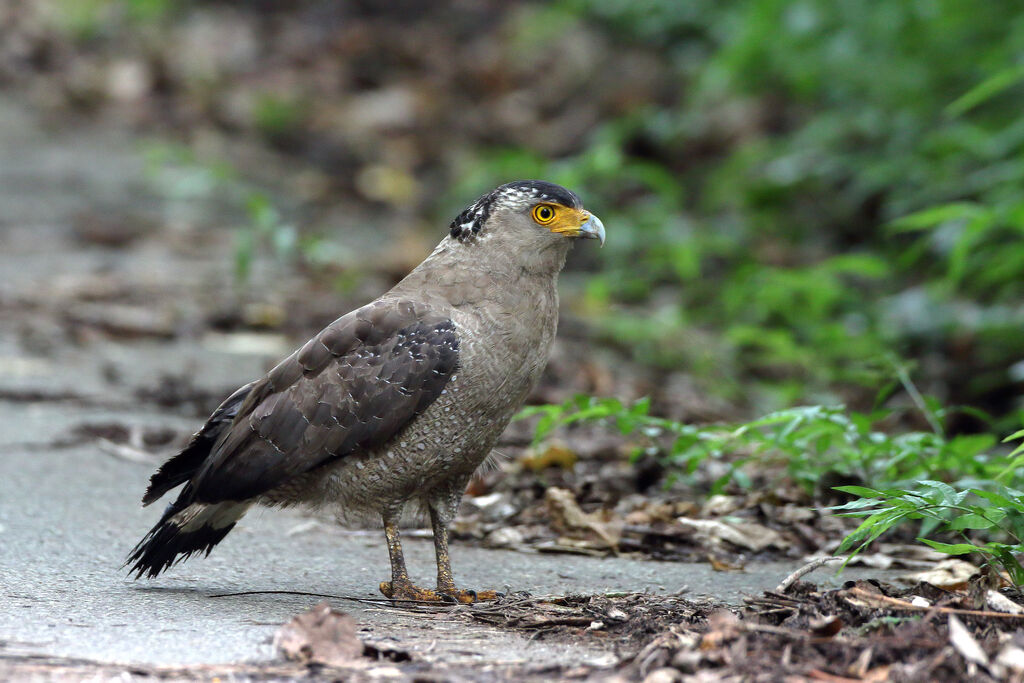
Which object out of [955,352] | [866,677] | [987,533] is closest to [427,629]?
[866,677]

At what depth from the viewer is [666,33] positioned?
13.7 meters

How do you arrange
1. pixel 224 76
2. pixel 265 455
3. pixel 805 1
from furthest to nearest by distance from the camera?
pixel 224 76
pixel 805 1
pixel 265 455

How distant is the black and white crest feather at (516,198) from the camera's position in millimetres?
4367

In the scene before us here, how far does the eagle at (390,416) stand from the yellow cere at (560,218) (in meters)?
0.06

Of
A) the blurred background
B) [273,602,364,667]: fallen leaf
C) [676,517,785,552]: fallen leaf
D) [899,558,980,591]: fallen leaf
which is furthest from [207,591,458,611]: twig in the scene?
the blurred background

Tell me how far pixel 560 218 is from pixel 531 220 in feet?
0.34

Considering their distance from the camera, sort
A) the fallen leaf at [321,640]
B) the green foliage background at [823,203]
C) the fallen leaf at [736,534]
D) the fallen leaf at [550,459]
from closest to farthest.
Result: the fallen leaf at [321,640] → the fallen leaf at [736,534] → the fallen leaf at [550,459] → the green foliage background at [823,203]

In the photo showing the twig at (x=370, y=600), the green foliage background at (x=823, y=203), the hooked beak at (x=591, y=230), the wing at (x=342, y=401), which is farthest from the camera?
the green foliage background at (x=823, y=203)

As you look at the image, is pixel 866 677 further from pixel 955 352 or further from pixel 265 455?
pixel 955 352

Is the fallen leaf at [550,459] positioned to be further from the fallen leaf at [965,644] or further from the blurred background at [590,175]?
the fallen leaf at [965,644]

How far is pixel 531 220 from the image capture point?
171 inches

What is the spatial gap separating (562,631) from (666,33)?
11.4 metres

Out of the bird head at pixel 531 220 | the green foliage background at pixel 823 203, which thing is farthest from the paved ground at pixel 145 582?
the green foliage background at pixel 823 203

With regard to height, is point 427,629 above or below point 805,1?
below
